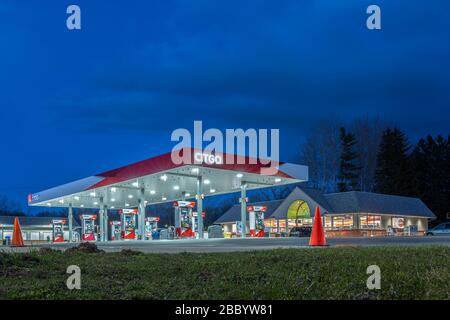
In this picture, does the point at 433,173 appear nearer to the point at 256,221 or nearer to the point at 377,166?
the point at 377,166

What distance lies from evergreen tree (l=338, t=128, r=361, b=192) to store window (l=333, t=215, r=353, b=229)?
53.6ft

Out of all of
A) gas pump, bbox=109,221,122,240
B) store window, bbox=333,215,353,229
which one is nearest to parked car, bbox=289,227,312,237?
A: store window, bbox=333,215,353,229

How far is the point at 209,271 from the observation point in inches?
325

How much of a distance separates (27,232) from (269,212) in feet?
121

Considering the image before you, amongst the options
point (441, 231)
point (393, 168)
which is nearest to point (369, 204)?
point (441, 231)

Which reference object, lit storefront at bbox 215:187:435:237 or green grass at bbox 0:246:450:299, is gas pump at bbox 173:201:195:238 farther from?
green grass at bbox 0:246:450:299

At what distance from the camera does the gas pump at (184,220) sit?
38.2 metres

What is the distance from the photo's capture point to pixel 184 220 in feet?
127

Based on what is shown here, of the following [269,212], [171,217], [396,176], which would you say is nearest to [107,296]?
[269,212]

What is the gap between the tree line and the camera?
2591 inches

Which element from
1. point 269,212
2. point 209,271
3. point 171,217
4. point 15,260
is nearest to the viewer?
point 209,271

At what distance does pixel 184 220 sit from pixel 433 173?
1737 inches

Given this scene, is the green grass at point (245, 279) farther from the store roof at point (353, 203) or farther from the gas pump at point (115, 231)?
the gas pump at point (115, 231)
